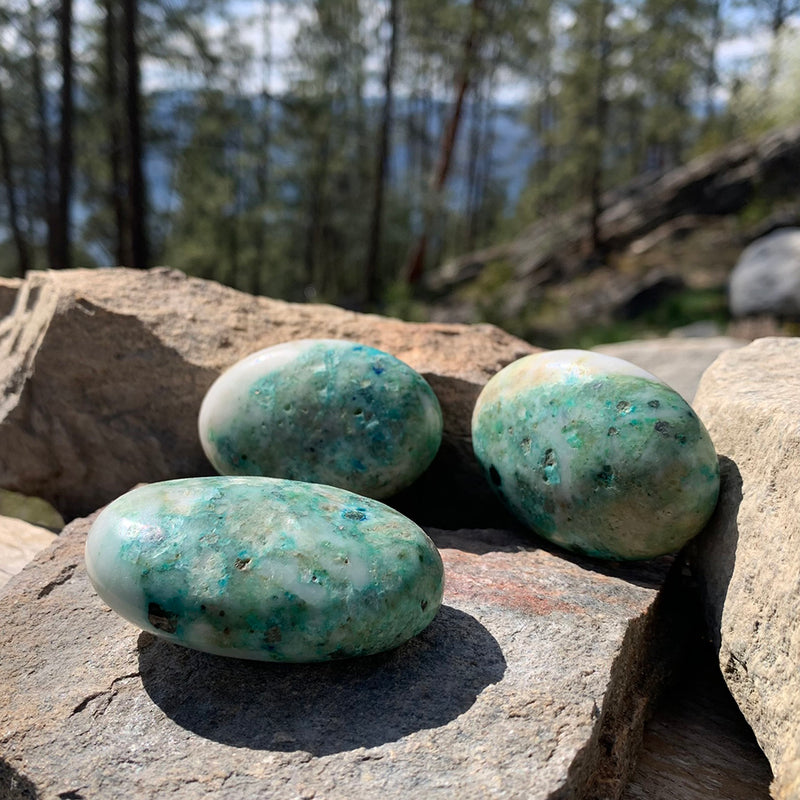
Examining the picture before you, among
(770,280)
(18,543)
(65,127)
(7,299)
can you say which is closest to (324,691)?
(18,543)

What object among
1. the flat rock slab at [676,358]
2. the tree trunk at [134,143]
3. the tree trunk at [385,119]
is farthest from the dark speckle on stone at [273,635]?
the tree trunk at [385,119]

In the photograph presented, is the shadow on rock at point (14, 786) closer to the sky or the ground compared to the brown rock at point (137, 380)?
closer to the ground

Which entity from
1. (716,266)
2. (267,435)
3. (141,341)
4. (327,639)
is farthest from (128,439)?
(716,266)

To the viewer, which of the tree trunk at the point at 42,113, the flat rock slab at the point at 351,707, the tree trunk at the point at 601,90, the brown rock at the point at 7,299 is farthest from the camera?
the tree trunk at the point at 601,90

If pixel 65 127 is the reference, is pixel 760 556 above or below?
below

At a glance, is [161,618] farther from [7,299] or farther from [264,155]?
[264,155]

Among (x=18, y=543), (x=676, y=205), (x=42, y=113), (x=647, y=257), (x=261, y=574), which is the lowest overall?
(x=18, y=543)

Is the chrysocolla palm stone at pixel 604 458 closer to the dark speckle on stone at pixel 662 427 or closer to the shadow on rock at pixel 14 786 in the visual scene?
the dark speckle on stone at pixel 662 427

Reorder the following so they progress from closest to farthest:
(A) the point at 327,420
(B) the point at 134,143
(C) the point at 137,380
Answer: (A) the point at 327,420, (C) the point at 137,380, (B) the point at 134,143
